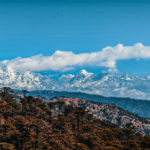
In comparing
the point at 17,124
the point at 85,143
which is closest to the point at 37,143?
the point at 17,124

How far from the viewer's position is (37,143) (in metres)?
74.6

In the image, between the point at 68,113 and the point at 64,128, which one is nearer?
the point at 64,128

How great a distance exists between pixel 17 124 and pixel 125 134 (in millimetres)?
59945

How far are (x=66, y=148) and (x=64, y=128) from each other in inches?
1302

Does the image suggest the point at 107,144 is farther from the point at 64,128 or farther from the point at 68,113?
the point at 68,113

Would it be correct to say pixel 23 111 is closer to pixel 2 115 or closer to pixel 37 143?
A: pixel 2 115

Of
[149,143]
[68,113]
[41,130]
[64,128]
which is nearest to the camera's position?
[41,130]

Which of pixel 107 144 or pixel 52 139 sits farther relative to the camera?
pixel 107 144

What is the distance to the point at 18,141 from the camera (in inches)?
3073

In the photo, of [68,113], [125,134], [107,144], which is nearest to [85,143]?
[107,144]

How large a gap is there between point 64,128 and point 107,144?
22.9 meters

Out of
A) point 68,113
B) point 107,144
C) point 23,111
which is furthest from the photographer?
point 68,113

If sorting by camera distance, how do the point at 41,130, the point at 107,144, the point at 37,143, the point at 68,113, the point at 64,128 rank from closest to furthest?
the point at 37,143 < the point at 41,130 < the point at 107,144 < the point at 64,128 < the point at 68,113

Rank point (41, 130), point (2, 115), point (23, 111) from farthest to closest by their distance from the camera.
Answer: point (23, 111) < point (2, 115) < point (41, 130)
